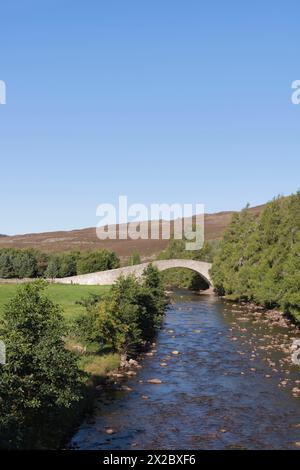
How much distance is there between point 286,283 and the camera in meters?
58.5

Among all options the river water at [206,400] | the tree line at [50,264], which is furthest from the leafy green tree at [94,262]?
the river water at [206,400]

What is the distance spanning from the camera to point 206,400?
32.5m

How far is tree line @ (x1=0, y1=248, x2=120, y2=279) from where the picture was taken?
387 feet

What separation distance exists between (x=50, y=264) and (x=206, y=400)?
89520mm

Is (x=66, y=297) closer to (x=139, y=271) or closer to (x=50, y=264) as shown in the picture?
(x=139, y=271)

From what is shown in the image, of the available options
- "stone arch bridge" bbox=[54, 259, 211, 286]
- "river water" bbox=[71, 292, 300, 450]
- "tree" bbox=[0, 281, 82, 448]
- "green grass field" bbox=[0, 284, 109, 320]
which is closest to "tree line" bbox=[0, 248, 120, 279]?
"stone arch bridge" bbox=[54, 259, 211, 286]

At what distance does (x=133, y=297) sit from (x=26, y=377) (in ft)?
77.9

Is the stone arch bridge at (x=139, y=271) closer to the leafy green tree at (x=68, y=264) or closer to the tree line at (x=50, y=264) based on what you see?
the tree line at (x=50, y=264)

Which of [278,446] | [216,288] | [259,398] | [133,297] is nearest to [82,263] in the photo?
[216,288]

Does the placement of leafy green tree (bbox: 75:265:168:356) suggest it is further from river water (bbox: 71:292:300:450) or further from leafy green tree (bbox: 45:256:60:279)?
leafy green tree (bbox: 45:256:60:279)

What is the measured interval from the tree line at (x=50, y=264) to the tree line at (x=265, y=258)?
31.9 m

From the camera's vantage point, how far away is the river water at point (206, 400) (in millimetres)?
26047

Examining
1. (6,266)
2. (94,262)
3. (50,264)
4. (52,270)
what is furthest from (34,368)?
(6,266)
